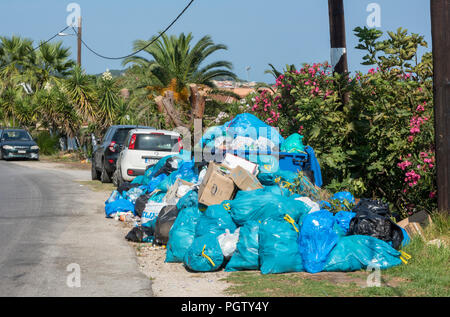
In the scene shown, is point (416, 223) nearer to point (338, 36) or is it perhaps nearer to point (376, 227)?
point (376, 227)

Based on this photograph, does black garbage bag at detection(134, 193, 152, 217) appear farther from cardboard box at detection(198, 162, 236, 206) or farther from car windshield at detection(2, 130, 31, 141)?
car windshield at detection(2, 130, 31, 141)

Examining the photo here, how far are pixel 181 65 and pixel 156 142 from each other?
13.9 meters

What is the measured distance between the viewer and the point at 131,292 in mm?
6281

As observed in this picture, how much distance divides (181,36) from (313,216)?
23.1 meters

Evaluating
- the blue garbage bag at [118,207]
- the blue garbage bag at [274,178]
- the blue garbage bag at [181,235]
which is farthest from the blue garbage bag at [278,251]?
the blue garbage bag at [118,207]

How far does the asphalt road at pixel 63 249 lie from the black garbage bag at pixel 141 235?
0.16 m

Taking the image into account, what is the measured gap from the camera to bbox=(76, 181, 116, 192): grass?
658 inches

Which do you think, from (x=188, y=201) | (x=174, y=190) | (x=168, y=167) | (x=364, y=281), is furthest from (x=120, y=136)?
(x=364, y=281)

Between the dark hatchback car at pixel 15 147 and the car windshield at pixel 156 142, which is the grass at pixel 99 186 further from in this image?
the dark hatchback car at pixel 15 147

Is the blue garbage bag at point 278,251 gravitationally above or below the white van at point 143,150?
below

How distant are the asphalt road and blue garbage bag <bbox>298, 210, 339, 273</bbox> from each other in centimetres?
183

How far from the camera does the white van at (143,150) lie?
606 inches

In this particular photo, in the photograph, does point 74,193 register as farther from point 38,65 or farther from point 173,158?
point 38,65

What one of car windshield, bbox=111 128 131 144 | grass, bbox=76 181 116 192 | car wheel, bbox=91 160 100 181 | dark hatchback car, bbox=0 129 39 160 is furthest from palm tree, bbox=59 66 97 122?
car windshield, bbox=111 128 131 144
